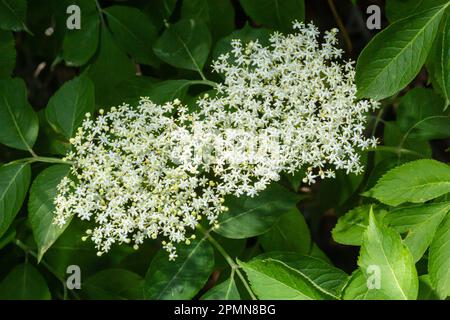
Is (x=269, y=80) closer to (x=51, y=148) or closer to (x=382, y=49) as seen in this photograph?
(x=382, y=49)

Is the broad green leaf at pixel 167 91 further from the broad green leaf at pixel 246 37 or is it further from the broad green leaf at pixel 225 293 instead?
the broad green leaf at pixel 225 293

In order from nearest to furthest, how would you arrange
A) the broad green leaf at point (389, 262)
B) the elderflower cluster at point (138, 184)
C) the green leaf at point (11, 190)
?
the broad green leaf at point (389, 262) → the elderflower cluster at point (138, 184) → the green leaf at point (11, 190)

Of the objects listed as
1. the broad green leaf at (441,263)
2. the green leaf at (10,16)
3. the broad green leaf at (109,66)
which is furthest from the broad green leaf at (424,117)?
the green leaf at (10,16)

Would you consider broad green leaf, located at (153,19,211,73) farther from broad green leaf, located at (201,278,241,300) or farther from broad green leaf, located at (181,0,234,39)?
broad green leaf, located at (201,278,241,300)

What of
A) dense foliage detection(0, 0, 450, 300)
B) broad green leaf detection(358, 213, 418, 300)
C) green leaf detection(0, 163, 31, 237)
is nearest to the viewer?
broad green leaf detection(358, 213, 418, 300)

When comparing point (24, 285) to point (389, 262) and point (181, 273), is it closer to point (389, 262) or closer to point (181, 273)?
point (181, 273)

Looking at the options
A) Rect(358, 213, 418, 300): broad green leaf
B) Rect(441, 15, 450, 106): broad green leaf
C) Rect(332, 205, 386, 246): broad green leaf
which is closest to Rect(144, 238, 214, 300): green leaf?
Rect(332, 205, 386, 246): broad green leaf
